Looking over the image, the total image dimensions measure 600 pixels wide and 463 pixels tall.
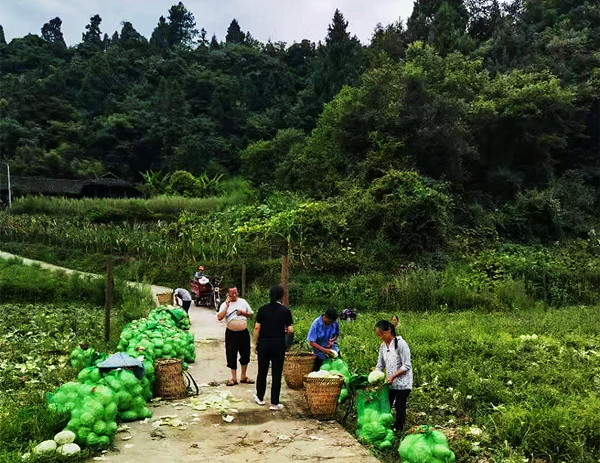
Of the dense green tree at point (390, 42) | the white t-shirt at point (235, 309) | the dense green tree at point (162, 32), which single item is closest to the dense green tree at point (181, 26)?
the dense green tree at point (162, 32)

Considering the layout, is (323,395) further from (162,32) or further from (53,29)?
(53,29)

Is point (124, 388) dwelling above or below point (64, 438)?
above

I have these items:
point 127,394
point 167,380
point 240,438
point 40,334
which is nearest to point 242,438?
point 240,438

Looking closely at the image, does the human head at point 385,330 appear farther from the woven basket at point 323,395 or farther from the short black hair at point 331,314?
the short black hair at point 331,314

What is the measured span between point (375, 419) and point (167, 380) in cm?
310

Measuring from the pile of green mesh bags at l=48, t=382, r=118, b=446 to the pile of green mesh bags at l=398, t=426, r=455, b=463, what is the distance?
10.2 ft

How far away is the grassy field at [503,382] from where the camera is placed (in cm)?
600

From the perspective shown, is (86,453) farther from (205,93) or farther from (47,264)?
(205,93)

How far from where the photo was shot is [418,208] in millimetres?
24672

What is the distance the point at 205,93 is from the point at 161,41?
33362 millimetres

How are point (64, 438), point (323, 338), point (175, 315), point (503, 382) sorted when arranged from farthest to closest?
point (175, 315) < point (503, 382) < point (323, 338) < point (64, 438)

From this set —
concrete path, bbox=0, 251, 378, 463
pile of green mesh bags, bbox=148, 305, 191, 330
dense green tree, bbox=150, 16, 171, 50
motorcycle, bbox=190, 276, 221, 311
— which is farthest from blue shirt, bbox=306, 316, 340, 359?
dense green tree, bbox=150, 16, 171, 50

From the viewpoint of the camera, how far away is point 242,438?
6.57 metres

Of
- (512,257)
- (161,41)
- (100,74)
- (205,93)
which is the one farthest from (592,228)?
(161,41)
